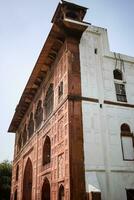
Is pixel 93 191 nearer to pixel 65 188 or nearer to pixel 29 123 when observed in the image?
Result: pixel 65 188

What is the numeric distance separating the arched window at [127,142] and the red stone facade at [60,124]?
232 cm

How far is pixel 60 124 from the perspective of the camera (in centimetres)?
1187

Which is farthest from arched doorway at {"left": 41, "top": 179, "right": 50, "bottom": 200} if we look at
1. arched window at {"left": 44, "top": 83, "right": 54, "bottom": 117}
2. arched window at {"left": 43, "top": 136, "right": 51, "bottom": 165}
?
arched window at {"left": 44, "top": 83, "right": 54, "bottom": 117}

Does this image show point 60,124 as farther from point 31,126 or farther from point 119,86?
point 31,126

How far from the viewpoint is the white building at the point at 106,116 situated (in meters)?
10.1

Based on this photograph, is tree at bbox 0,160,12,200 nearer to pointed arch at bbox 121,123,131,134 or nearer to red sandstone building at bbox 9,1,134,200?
red sandstone building at bbox 9,1,134,200

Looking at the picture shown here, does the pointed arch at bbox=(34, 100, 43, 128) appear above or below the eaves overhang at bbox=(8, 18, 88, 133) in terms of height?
below

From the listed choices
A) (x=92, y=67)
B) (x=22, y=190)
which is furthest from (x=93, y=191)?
(x=22, y=190)

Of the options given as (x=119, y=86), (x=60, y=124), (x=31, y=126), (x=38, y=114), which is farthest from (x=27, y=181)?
(x=119, y=86)

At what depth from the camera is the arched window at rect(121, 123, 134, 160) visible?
439 inches

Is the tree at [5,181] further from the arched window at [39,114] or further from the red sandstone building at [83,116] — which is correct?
the red sandstone building at [83,116]

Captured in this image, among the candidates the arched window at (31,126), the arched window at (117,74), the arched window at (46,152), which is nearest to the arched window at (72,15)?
the arched window at (117,74)

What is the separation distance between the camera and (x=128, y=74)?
13.6 metres

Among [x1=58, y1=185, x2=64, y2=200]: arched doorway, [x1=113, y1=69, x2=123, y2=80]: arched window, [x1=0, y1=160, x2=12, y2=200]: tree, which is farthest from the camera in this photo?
[x1=0, y1=160, x2=12, y2=200]: tree
